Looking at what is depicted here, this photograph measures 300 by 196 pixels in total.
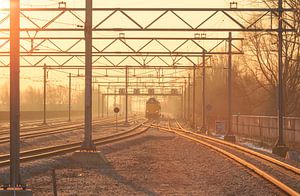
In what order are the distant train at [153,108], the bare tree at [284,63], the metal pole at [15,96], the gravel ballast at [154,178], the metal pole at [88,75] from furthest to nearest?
the distant train at [153,108], the bare tree at [284,63], the metal pole at [88,75], the gravel ballast at [154,178], the metal pole at [15,96]

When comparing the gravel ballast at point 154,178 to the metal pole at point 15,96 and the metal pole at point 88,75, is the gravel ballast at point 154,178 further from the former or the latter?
the metal pole at point 15,96

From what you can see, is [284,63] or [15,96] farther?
[284,63]

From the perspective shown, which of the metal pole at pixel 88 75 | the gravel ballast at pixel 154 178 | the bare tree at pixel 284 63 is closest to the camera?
the gravel ballast at pixel 154 178


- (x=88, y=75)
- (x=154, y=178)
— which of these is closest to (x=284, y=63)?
(x=88, y=75)

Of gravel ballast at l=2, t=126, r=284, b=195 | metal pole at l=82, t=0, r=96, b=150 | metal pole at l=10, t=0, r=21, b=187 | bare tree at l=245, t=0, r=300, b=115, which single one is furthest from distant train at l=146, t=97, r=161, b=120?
metal pole at l=10, t=0, r=21, b=187

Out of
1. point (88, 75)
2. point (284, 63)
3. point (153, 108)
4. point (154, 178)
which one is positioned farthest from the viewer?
point (153, 108)

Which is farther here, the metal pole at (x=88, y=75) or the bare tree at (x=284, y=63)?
the bare tree at (x=284, y=63)

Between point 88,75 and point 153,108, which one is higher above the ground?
point 88,75

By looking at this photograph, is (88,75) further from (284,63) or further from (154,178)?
(284,63)

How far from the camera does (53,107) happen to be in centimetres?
18688

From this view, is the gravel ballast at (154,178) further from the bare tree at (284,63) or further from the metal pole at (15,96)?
the bare tree at (284,63)

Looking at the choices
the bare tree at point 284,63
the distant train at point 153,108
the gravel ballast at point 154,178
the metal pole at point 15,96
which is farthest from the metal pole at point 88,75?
the distant train at point 153,108

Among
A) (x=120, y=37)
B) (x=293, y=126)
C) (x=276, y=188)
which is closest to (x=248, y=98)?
(x=293, y=126)

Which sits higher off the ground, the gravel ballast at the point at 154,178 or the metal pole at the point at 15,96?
the metal pole at the point at 15,96
